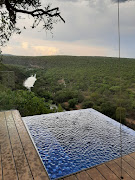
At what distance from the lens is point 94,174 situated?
63.3 inches

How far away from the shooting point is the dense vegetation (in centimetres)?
657

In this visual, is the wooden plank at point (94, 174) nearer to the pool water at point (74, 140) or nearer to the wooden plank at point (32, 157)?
the pool water at point (74, 140)

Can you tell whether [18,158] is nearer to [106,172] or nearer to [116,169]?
[106,172]

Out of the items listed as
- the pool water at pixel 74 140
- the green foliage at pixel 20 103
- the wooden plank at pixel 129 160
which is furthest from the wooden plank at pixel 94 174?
the green foliage at pixel 20 103

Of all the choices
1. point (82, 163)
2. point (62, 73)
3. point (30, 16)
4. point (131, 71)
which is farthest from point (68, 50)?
point (82, 163)

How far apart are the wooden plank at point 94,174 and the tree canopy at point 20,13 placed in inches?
107

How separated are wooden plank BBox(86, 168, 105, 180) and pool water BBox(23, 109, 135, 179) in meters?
0.18

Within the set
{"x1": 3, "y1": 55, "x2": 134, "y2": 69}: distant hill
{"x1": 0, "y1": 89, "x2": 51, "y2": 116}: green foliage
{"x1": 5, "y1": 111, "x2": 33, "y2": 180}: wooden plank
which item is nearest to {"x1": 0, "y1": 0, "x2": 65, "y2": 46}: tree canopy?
{"x1": 0, "y1": 89, "x2": 51, "y2": 116}: green foliage

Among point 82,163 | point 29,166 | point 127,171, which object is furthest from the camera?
point 82,163

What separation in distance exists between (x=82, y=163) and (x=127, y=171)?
0.59m

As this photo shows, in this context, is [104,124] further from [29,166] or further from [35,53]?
[35,53]

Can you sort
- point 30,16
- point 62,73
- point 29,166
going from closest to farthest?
point 29,166
point 30,16
point 62,73

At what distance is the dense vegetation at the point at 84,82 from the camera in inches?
259

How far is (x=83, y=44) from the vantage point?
282 inches
